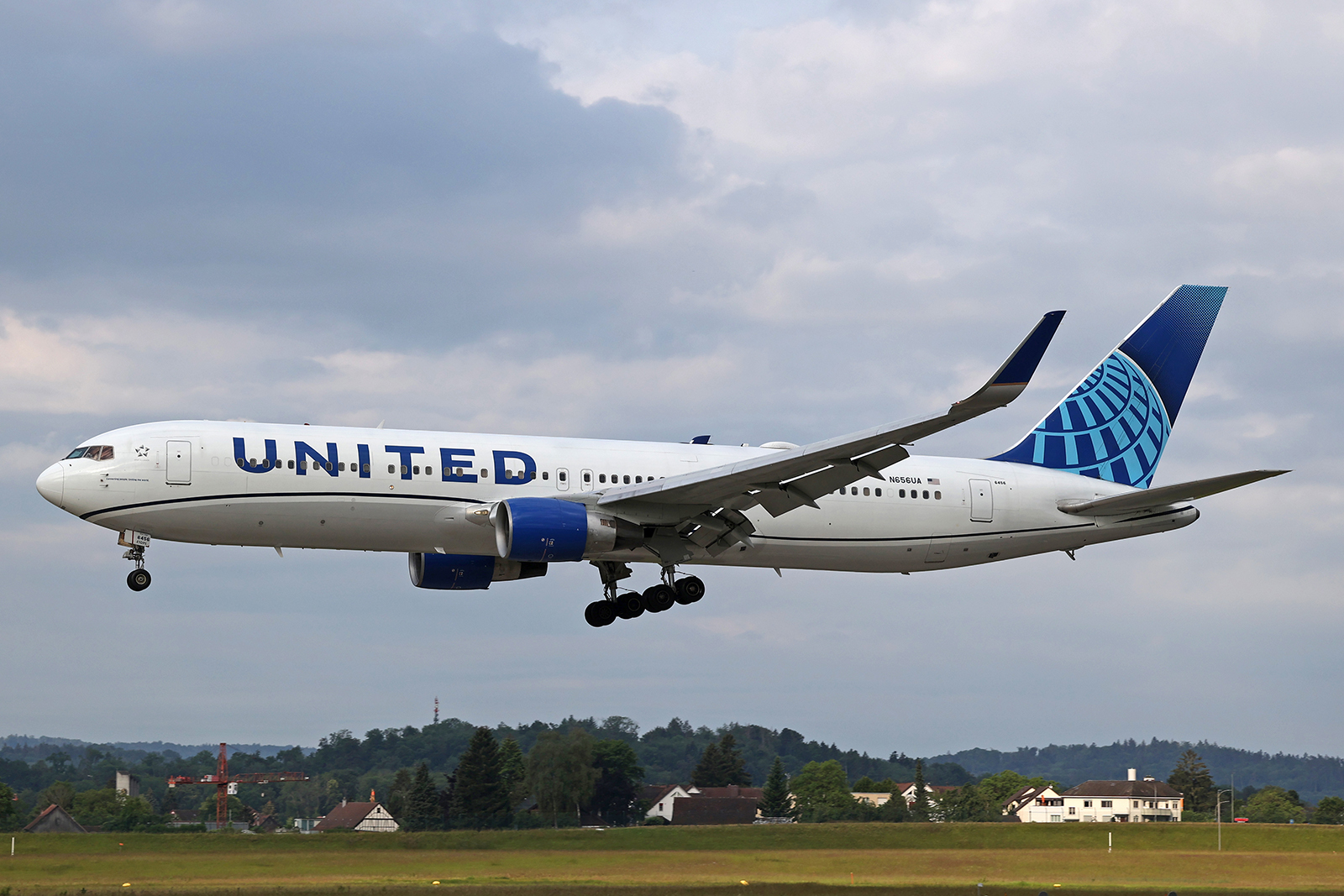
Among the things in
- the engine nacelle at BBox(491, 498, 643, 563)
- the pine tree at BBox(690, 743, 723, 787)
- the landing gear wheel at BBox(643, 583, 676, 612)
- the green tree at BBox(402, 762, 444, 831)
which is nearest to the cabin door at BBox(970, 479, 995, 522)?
the landing gear wheel at BBox(643, 583, 676, 612)

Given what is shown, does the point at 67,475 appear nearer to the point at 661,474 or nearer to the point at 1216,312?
the point at 661,474

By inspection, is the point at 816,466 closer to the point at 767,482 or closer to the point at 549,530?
the point at 767,482

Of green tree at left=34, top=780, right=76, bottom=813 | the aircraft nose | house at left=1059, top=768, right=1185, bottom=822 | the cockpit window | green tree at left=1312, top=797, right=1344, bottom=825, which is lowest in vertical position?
house at left=1059, top=768, right=1185, bottom=822

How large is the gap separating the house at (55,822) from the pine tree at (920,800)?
38.8m

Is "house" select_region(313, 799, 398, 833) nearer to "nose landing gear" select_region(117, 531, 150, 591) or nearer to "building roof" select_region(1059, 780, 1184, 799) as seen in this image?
"nose landing gear" select_region(117, 531, 150, 591)

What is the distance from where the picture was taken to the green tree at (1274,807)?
96.8 metres

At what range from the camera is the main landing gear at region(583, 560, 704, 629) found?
4141 cm

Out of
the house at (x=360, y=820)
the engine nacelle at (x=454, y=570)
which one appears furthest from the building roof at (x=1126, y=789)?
the engine nacelle at (x=454, y=570)

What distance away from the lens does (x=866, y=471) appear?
112 ft

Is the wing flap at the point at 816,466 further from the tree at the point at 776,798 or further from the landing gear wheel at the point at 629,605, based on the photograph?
the tree at the point at 776,798

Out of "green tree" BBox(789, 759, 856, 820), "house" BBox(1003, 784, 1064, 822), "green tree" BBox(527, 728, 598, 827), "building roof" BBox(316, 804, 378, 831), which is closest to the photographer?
"green tree" BBox(527, 728, 598, 827)

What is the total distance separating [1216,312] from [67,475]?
128 feet

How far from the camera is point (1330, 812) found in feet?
278

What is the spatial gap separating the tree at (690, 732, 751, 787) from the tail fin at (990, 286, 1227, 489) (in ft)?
162
